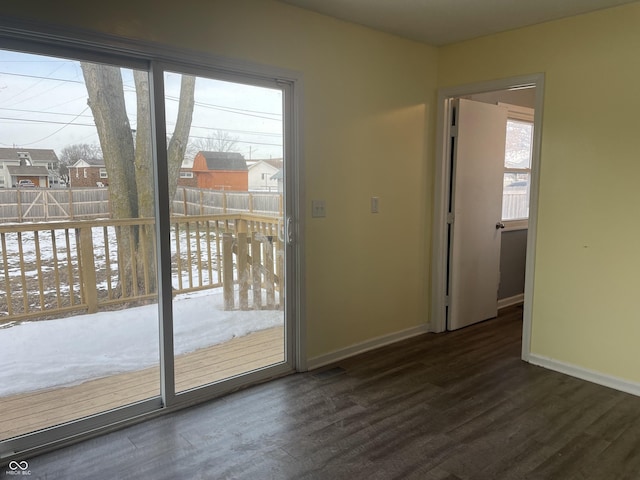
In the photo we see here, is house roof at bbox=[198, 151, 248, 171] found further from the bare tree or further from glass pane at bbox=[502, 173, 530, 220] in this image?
glass pane at bbox=[502, 173, 530, 220]

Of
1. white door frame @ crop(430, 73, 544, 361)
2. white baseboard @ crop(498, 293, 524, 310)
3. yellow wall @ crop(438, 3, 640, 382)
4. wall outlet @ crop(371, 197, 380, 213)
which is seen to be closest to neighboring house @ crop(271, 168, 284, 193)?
wall outlet @ crop(371, 197, 380, 213)

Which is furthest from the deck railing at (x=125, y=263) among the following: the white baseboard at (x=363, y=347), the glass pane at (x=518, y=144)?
the glass pane at (x=518, y=144)

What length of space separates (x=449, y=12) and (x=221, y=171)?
1837 mm

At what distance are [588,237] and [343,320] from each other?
1811 mm

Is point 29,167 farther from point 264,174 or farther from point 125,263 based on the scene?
point 264,174

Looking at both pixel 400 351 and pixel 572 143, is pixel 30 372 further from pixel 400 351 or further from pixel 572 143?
pixel 572 143

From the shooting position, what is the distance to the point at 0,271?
2.18m

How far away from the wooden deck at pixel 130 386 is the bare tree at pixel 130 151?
1.79 feet

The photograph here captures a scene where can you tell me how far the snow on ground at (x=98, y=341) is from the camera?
2.26 meters

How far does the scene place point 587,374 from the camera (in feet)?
10.4

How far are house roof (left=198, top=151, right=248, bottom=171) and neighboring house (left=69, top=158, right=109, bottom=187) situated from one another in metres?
Result: 0.56

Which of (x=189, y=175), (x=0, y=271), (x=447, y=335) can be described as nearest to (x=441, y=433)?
(x=447, y=335)

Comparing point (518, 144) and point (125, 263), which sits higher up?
point (518, 144)

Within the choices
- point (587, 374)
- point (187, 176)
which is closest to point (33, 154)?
point (187, 176)
